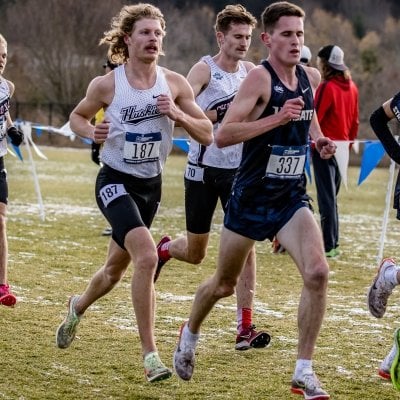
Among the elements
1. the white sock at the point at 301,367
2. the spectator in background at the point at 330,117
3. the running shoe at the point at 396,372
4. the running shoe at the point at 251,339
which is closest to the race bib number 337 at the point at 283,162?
the white sock at the point at 301,367

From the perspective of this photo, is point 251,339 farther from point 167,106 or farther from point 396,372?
point 167,106

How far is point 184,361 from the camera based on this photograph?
602 centimetres

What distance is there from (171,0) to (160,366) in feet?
241

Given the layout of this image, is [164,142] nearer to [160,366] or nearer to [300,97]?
[300,97]

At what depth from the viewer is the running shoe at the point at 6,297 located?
7.80 meters

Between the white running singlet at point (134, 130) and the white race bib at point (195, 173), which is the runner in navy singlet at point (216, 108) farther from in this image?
the white running singlet at point (134, 130)

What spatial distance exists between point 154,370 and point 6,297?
248cm

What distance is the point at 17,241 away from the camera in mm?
11992

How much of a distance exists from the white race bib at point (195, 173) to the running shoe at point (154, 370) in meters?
2.15

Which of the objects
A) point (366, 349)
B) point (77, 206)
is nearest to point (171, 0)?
point (77, 206)

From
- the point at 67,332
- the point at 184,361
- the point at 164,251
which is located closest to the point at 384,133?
the point at 184,361

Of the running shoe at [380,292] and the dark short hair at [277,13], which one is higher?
the dark short hair at [277,13]

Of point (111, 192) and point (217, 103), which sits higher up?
point (217, 103)

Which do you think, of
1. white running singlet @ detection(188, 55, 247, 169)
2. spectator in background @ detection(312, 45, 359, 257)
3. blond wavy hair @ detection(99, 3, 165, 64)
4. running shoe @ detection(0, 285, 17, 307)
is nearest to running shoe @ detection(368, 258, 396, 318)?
white running singlet @ detection(188, 55, 247, 169)
